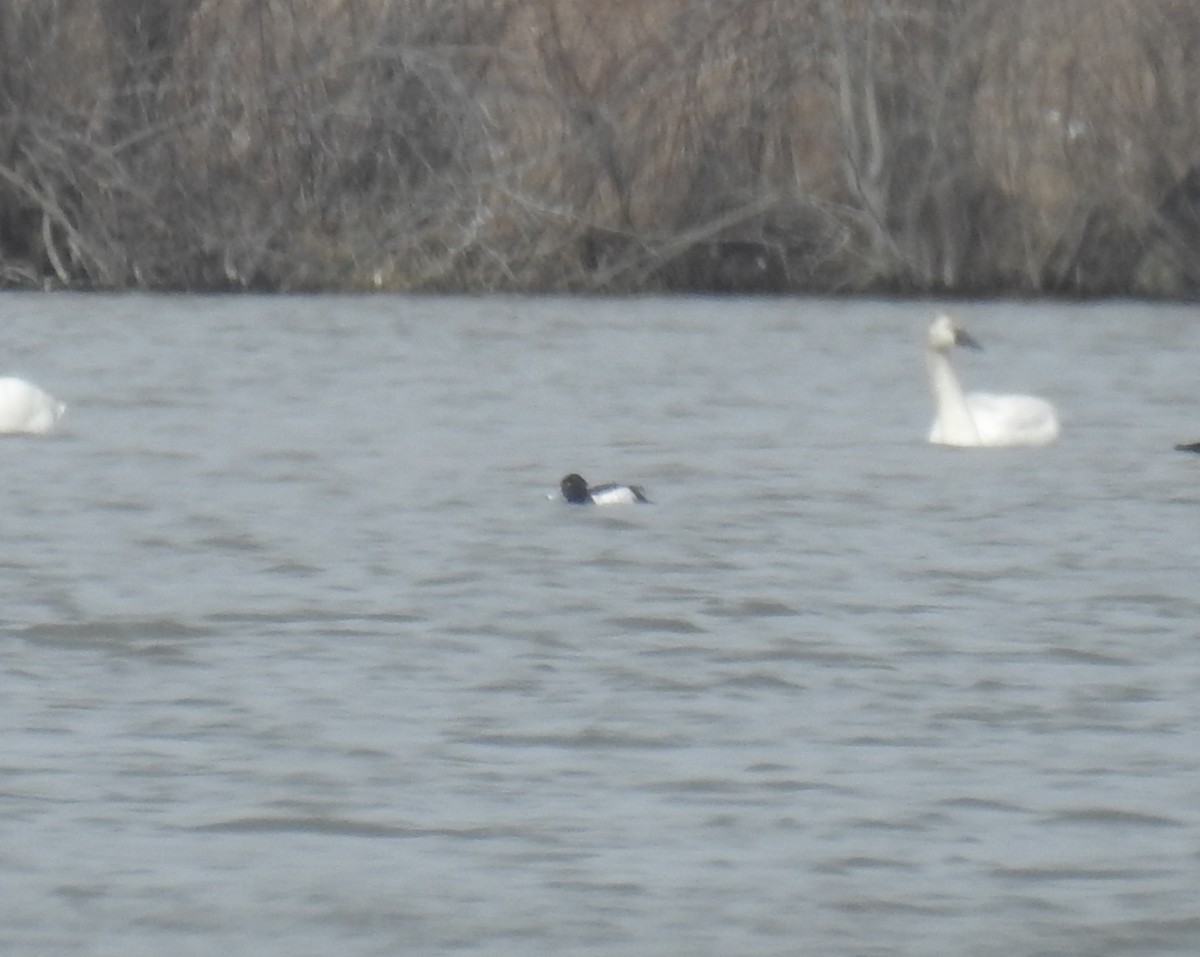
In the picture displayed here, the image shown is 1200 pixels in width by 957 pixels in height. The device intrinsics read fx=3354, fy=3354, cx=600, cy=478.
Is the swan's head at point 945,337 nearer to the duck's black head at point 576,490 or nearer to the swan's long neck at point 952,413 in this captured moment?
the swan's long neck at point 952,413

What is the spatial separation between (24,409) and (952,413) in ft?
13.8

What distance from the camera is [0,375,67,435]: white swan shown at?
15.1m

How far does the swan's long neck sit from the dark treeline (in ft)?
34.8

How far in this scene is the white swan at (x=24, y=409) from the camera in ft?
49.6

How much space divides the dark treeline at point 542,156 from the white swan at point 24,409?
10676 millimetres

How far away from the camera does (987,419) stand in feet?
49.4

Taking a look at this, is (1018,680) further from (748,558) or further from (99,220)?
(99,220)

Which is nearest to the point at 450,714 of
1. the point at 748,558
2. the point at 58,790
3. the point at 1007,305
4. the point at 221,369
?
the point at 58,790

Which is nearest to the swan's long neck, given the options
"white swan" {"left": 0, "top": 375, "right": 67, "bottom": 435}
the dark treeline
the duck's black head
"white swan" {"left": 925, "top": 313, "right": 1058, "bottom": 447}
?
"white swan" {"left": 925, "top": 313, "right": 1058, "bottom": 447}

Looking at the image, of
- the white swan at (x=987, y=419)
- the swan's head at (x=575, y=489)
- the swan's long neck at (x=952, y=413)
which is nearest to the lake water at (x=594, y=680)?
the swan's head at (x=575, y=489)

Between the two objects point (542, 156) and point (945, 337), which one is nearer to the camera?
point (945, 337)

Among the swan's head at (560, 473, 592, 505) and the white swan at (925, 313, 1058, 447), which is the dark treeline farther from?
the swan's head at (560, 473, 592, 505)

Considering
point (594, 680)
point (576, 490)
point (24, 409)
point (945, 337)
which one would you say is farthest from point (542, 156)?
point (594, 680)

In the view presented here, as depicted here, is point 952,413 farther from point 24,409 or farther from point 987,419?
point 24,409
